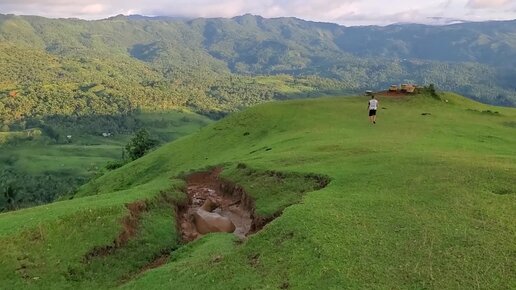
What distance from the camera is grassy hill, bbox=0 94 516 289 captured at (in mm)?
14695

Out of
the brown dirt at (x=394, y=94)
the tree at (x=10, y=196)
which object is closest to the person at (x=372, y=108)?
the brown dirt at (x=394, y=94)

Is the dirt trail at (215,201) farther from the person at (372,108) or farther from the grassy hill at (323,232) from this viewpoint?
the person at (372,108)

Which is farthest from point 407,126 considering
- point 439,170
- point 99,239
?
point 99,239

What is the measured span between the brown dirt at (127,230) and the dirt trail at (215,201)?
227 cm

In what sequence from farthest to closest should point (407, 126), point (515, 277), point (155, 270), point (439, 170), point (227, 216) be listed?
point (407, 126) → point (227, 216) → point (439, 170) → point (155, 270) → point (515, 277)

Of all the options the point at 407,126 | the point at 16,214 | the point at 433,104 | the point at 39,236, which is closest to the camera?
the point at 39,236

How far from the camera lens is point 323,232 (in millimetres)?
16953

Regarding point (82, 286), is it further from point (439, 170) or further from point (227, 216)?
point (439, 170)

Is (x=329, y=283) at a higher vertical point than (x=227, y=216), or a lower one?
higher

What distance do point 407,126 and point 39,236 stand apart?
3095 cm

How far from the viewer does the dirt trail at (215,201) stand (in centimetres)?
2458

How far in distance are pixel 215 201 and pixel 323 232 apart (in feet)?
41.7

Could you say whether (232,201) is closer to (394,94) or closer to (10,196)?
(394,94)

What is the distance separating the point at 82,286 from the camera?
18797 millimetres
